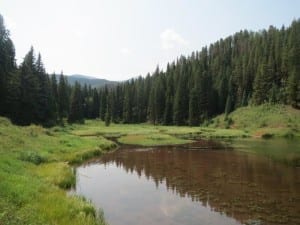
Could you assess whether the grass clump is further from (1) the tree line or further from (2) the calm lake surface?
(1) the tree line

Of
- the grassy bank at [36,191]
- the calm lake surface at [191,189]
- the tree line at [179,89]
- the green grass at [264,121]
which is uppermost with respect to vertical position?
the tree line at [179,89]

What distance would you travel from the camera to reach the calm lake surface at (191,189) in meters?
19.7

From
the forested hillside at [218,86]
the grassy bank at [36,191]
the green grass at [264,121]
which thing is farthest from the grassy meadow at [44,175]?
the forested hillside at [218,86]

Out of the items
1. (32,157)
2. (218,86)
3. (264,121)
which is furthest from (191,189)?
(218,86)

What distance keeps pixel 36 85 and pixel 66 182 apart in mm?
52498

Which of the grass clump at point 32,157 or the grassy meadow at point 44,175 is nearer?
the grassy meadow at point 44,175

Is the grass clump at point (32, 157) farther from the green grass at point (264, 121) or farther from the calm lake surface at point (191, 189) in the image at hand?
the green grass at point (264, 121)

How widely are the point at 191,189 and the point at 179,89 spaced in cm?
9876

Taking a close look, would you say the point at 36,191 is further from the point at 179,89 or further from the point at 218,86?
the point at 218,86

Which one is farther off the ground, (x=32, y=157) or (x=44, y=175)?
(x=32, y=157)

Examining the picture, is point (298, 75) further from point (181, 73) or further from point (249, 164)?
point (249, 164)

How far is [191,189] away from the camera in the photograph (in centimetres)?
2603

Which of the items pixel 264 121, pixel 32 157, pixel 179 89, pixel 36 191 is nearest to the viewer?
pixel 36 191

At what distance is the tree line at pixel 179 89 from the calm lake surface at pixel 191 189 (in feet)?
112
